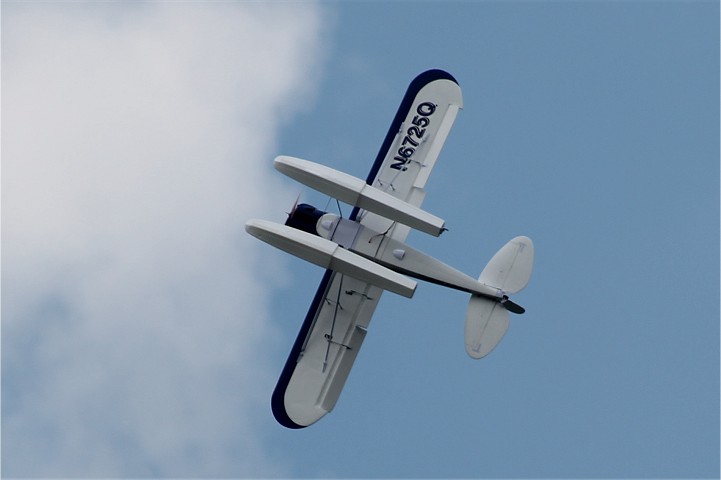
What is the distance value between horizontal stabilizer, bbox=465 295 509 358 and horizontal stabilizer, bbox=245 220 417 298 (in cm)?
242

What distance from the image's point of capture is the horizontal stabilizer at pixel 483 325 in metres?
28.3

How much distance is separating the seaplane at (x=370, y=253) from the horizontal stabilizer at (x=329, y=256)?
1.1 inches

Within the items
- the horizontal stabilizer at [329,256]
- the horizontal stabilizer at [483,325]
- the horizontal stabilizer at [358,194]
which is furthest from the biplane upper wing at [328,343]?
the horizontal stabilizer at [483,325]

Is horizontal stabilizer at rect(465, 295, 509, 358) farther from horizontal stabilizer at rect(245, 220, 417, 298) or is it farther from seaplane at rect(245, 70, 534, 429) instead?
horizontal stabilizer at rect(245, 220, 417, 298)

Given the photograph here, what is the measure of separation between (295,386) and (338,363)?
1250 millimetres

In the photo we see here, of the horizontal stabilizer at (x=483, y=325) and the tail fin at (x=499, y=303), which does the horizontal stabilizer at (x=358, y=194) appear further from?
the horizontal stabilizer at (x=483, y=325)

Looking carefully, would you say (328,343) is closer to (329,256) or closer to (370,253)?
(370,253)

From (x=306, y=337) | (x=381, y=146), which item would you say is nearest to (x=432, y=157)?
(x=381, y=146)

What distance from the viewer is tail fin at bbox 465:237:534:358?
28.3 meters

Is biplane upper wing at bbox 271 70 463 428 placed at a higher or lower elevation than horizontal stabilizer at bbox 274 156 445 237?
lower

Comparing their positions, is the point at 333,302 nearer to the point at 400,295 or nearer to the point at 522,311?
the point at 400,295

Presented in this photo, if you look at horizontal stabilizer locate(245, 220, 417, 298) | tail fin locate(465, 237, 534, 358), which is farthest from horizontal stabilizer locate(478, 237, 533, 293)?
horizontal stabilizer locate(245, 220, 417, 298)

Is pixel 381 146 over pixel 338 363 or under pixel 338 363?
over

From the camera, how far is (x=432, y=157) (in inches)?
1185
